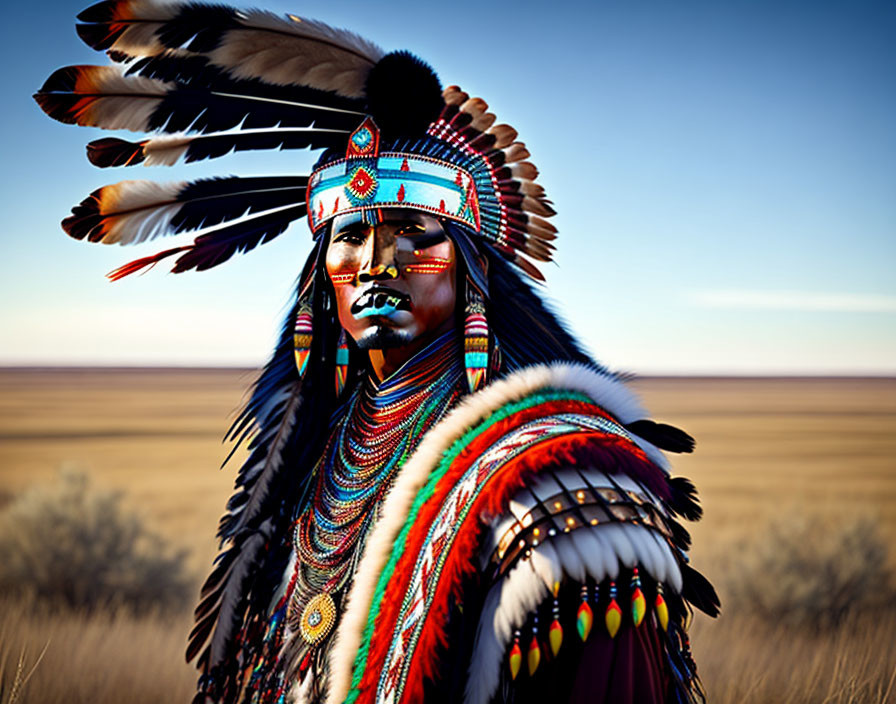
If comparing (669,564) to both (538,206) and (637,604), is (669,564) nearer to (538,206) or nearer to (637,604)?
(637,604)

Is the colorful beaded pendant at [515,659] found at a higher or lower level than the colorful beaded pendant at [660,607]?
lower

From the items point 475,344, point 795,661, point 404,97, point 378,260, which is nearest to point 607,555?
point 475,344

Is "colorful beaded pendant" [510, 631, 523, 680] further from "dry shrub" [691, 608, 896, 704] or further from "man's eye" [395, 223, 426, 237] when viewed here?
"dry shrub" [691, 608, 896, 704]

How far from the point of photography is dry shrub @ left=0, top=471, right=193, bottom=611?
20.4 feet

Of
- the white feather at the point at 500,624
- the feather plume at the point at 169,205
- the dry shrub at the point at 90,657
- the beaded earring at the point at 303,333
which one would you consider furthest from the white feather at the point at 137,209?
the dry shrub at the point at 90,657

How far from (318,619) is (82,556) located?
501 centimetres

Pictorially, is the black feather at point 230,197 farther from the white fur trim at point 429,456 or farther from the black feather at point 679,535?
the black feather at point 679,535

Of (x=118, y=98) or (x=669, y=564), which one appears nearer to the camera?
(x=669, y=564)

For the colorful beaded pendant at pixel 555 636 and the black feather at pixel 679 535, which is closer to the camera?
the colorful beaded pendant at pixel 555 636

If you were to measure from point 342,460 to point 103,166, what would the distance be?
137cm

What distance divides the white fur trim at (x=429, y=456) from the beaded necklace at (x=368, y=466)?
22 centimetres

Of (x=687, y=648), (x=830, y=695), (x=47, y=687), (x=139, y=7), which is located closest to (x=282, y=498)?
(x=687, y=648)

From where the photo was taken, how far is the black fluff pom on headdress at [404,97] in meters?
2.38

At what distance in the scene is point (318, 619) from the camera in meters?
2.19
